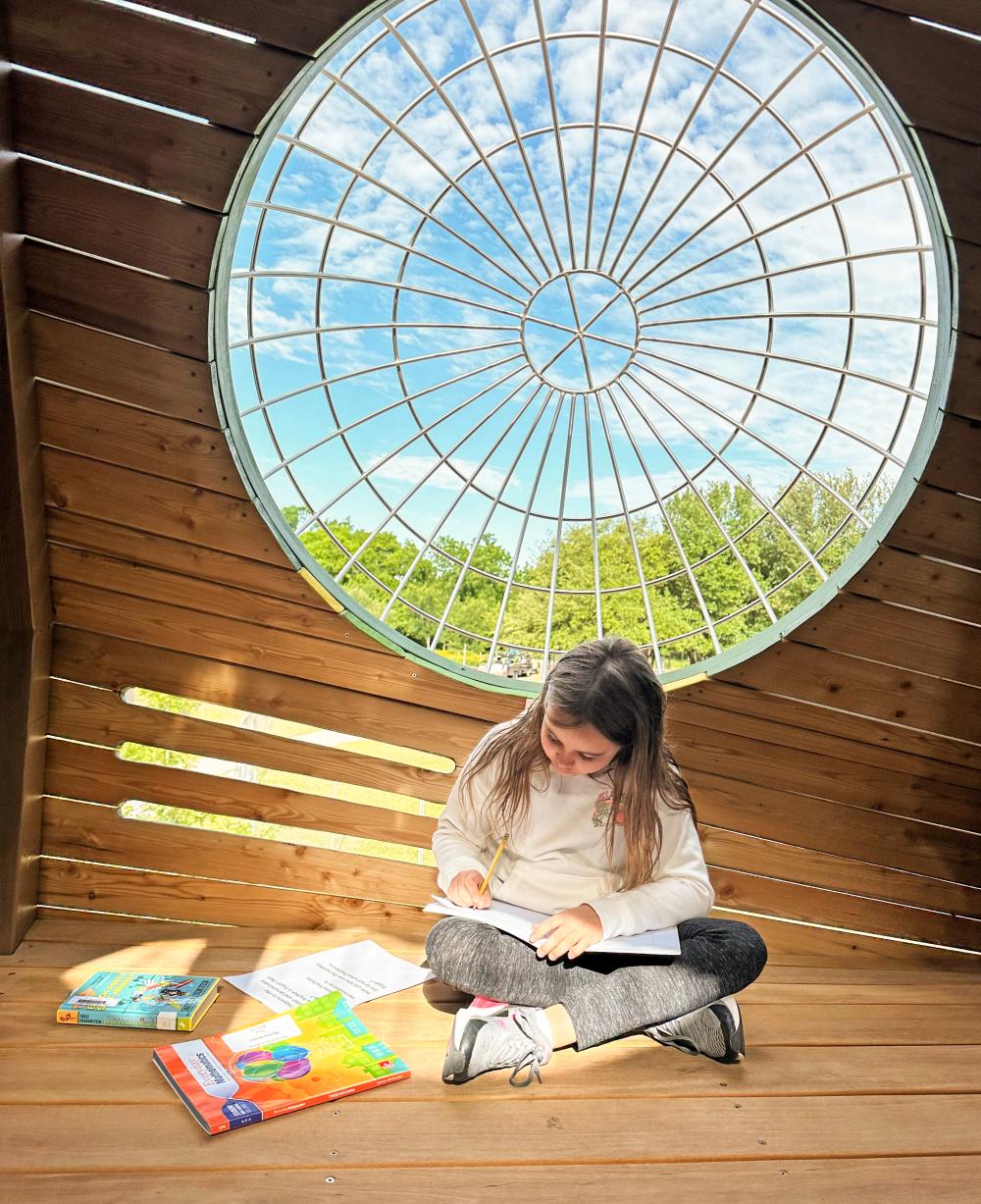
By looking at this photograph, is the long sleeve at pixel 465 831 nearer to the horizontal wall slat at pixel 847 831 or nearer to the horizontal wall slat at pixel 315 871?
the horizontal wall slat at pixel 315 871

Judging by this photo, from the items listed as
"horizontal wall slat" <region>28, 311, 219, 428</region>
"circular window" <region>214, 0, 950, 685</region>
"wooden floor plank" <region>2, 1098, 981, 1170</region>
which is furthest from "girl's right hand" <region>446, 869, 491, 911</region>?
"circular window" <region>214, 0, 950, 685</region>

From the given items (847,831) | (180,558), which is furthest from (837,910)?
(180,558)

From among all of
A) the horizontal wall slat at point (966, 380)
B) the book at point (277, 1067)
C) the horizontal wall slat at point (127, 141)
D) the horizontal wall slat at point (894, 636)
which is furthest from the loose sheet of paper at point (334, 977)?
the horizontal wall slat at point (966, 380)

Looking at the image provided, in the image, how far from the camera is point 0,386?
1950 millimetres

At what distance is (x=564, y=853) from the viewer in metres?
2.02

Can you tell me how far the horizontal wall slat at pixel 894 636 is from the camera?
7.61 ft

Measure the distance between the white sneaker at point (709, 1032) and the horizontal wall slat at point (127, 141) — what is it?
5.84ft

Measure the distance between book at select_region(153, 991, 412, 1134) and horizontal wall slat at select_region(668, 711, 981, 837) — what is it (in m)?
1.02

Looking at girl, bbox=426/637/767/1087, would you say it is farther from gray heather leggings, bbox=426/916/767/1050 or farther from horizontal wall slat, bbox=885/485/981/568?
horizontal wall slat, bbox=885/485/981/568

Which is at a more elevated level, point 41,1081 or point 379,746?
point 379,746

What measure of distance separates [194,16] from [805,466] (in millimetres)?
1749

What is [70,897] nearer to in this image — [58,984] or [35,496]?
[58,984]

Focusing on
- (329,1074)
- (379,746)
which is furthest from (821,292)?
(329,1074)

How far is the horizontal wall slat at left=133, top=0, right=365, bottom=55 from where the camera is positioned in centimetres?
184
